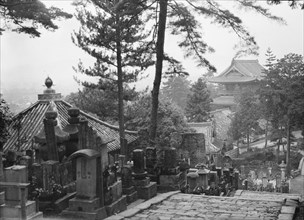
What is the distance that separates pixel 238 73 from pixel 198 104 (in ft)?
57.5

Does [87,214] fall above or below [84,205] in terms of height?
below

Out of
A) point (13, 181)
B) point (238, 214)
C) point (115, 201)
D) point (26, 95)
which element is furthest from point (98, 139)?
point (26, 95)

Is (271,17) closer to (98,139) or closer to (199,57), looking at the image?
(199,57)

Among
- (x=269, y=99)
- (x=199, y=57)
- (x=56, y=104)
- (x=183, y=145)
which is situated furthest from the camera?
(x=269, y=99)

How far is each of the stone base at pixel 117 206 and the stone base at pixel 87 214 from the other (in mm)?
172

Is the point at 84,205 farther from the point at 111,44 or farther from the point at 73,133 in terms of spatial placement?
the point at 111,44

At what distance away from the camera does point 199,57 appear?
44.5 feet

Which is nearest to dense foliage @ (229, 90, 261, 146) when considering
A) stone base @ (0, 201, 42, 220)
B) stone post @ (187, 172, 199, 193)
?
stone post @ (187, 172, 199, 193)

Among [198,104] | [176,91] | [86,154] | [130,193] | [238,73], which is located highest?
[238,73]

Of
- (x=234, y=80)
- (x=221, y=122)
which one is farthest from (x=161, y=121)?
(x=234, y=80)

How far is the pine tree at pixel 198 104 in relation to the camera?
113 ft

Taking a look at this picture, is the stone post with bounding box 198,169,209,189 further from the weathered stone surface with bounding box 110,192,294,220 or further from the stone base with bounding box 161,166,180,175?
the weathered stone surface with bounding box 110,192,294,220

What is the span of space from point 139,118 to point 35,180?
14561 millimetres

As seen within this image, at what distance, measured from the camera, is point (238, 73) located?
50844 millimetres
